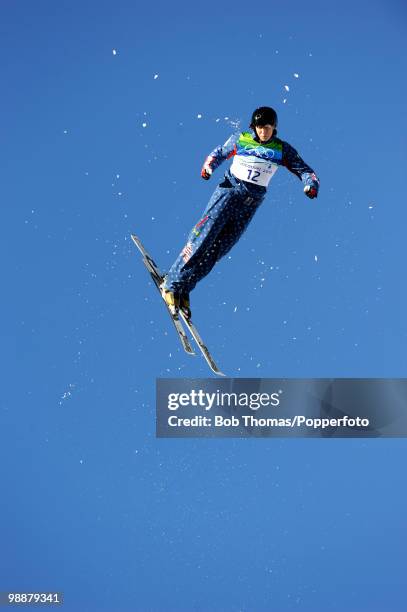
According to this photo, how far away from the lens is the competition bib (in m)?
4.16

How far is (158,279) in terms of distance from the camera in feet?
15.0

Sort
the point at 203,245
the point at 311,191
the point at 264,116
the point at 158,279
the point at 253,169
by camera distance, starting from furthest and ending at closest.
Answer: the point at 158,279, the point at 203,245, the point at 253,169, the point at 264,116, the point at 311,191

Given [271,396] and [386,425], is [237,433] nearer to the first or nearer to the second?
[271,396]

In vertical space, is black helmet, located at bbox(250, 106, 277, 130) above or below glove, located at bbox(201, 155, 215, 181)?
above

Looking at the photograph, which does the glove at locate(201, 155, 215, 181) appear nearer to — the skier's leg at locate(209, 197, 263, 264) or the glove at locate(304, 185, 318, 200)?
the skier's leg at locate(209, 197, 263, 264)

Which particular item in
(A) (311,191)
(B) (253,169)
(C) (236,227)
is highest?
(B) (253,169)

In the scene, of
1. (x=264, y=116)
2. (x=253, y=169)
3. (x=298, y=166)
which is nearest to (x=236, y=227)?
(x=253, y=169)

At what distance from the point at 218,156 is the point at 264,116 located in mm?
257

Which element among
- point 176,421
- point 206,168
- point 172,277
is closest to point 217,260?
point 172,277

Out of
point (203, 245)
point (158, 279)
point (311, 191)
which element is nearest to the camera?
point (311, 191)

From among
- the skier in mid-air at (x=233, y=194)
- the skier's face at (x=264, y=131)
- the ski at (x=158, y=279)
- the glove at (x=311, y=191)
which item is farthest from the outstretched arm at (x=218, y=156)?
the ski at (x=158, y=279)

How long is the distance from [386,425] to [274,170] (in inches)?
59.6

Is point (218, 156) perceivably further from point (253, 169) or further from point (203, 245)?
point (203, 245)

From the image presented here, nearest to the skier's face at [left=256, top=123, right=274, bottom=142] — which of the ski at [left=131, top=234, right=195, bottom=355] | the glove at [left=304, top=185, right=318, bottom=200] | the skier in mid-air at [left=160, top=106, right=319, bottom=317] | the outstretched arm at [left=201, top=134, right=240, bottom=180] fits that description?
the skier in mid-air at [left=160, top=106, right=319, bottom=317]
